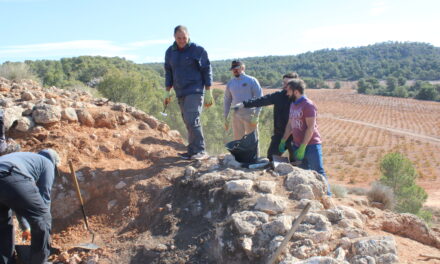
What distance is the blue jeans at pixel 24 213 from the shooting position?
266cm

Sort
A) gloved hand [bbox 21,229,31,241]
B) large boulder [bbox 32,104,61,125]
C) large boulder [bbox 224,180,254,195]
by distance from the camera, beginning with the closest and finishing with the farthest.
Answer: large boulder [bbox 224,180,254,195] → gloved hand [bbox 21,229,31,241] → large boulder [bbox 32,104,61,125]

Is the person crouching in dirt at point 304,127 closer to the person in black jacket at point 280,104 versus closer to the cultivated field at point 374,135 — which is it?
the person in black jacket at point 280,104

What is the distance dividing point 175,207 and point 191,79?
172cm

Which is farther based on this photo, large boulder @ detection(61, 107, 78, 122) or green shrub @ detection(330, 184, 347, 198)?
green shrub @ detection(330, 184, 347, 198)

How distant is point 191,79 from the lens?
453 cm

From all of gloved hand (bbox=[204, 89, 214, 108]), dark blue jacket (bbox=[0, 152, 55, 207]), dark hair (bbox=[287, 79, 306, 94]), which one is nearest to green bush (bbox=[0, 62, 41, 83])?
gloved hand (bbox=[204, 89, 214, 108])

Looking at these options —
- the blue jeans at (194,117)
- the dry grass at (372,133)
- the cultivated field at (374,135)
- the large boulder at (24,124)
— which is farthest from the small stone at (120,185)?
the dry grass at (372,133)

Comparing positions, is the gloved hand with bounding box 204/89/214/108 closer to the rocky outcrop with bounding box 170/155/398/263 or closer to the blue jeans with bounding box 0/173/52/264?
the rocky outcrop with bounding box 170/155/398/263

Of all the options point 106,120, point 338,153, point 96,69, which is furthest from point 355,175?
point 106,120

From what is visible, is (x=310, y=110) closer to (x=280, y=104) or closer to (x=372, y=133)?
(x=280, y=104)

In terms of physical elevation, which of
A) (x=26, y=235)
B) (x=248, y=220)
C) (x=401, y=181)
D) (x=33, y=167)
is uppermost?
(x=33, y=167)

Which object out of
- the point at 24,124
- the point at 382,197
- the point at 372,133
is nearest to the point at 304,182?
the point at 24,124

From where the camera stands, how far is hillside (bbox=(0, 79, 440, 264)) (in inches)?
110

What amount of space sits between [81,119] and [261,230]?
140 inches
